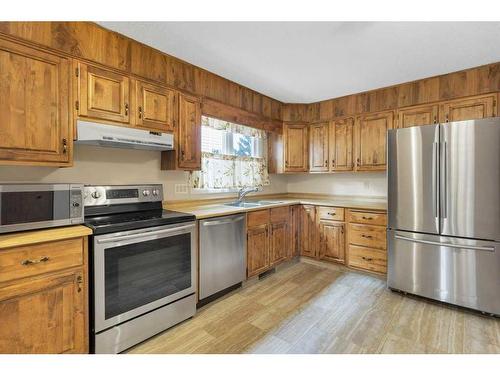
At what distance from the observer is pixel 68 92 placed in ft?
5.97

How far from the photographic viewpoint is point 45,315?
1.50 meters

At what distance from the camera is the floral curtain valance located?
3145mm

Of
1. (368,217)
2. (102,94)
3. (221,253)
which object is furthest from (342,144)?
(102,94)

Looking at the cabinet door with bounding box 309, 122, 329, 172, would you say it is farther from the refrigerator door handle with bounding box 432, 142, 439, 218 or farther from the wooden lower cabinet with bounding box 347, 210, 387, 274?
the refrigerator door handle with bounding box 432, 142, 439, 218

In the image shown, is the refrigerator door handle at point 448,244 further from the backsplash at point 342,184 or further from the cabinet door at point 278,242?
the cabinet door at point 278,242

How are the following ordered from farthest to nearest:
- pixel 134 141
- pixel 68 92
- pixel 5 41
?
pixel 134 141, pixel 68 92, pixel 5 41

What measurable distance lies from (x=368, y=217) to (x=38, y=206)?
10.6 feet

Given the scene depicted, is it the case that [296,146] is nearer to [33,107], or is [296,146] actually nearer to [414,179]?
[414,179]

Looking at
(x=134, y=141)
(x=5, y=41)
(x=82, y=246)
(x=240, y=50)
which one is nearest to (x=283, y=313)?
(x=82, y=246)

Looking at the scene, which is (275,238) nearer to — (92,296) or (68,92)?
(92,296)

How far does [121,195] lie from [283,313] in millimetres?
1854

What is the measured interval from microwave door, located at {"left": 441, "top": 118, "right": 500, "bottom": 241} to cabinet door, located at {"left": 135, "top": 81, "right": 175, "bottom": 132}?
266 centimetres

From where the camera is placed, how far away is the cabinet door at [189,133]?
254 centimetres
